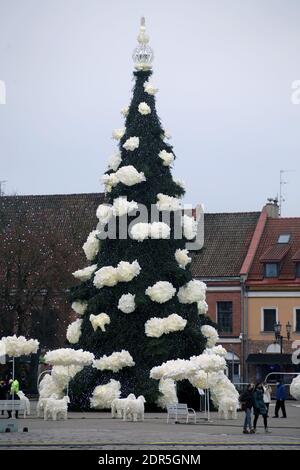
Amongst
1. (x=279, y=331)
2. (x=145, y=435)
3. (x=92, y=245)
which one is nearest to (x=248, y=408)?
(x=145, y=435)

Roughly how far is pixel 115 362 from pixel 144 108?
9804 mm

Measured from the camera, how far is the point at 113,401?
2013 inches

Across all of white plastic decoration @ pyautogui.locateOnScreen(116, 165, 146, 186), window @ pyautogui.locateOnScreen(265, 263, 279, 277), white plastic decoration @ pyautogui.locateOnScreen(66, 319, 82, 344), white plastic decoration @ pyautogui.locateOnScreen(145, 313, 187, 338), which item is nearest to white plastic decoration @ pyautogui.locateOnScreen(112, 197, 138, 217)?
white plastic decoration @ pyautogui.locateOnScreen(116, 165, 146, 186)

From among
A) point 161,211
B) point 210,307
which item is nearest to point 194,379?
point 161,211

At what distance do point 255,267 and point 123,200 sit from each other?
34552 mm

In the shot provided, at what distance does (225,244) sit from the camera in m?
92.1

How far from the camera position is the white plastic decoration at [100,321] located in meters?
54.8

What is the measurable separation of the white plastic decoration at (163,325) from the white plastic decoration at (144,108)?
26.1 feet

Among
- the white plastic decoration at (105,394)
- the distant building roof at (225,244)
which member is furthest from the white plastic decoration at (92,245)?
the distant building roof at (225,244)

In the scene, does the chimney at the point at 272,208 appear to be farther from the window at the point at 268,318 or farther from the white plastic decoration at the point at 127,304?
the white plastic decoration at the point at 127,304

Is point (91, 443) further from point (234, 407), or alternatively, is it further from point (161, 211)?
point (161, 211)

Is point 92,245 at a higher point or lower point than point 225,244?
lower

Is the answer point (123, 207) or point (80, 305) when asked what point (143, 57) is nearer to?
point (123, 207)

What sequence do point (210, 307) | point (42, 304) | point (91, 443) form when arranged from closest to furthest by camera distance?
point (91, 443) → point (42, 304) → point (210, 307)
